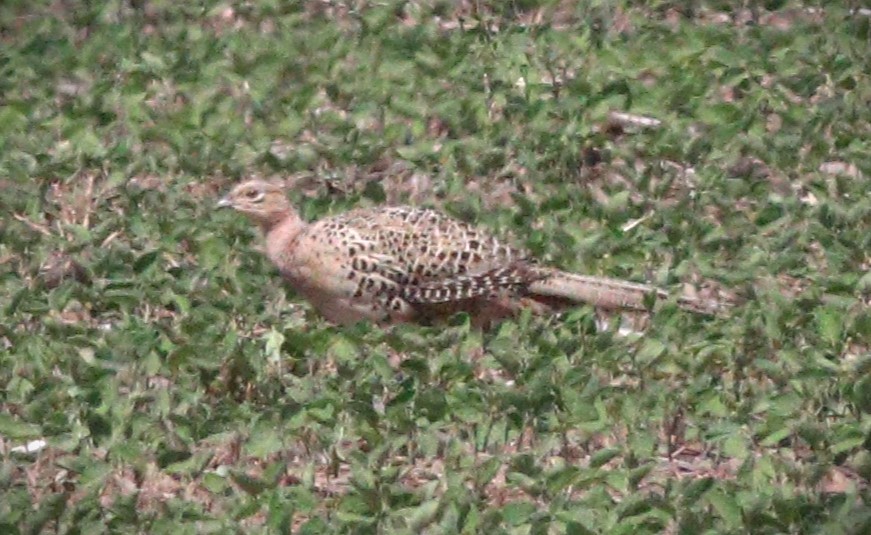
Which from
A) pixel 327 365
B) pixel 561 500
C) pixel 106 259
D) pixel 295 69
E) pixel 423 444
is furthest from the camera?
pixel 295 69

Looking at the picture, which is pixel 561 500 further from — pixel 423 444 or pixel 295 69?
pixel 295 69

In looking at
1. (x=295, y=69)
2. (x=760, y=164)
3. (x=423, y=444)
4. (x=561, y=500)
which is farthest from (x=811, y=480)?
(x=295, y=69)

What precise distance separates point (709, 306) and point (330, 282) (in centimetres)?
140

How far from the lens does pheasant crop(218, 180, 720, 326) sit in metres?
8.55

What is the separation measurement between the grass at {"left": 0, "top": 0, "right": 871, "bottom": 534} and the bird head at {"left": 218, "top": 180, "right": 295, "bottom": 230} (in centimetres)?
17

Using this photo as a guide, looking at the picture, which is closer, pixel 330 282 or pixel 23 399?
pixel 23 399

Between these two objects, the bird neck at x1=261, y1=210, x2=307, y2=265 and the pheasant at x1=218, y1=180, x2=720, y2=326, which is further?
the bird neck at x1=261, y1=210, x2=307, y2=265

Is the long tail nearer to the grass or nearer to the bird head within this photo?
the grass

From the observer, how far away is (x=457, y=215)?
9328 millimetres

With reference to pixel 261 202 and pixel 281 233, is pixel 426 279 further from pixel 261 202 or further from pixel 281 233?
pixel 261 202

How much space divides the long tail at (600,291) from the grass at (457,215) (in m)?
0.16

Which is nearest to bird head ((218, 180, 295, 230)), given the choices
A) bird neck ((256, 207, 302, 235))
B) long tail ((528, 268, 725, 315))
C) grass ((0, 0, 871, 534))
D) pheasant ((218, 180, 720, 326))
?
bird neck ((256, 207, 302, 235))

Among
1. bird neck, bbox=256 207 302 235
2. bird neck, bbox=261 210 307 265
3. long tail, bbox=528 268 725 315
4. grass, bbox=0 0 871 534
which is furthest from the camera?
bird neck, bbox=256 207 302 235

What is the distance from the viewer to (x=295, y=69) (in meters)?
10.9
